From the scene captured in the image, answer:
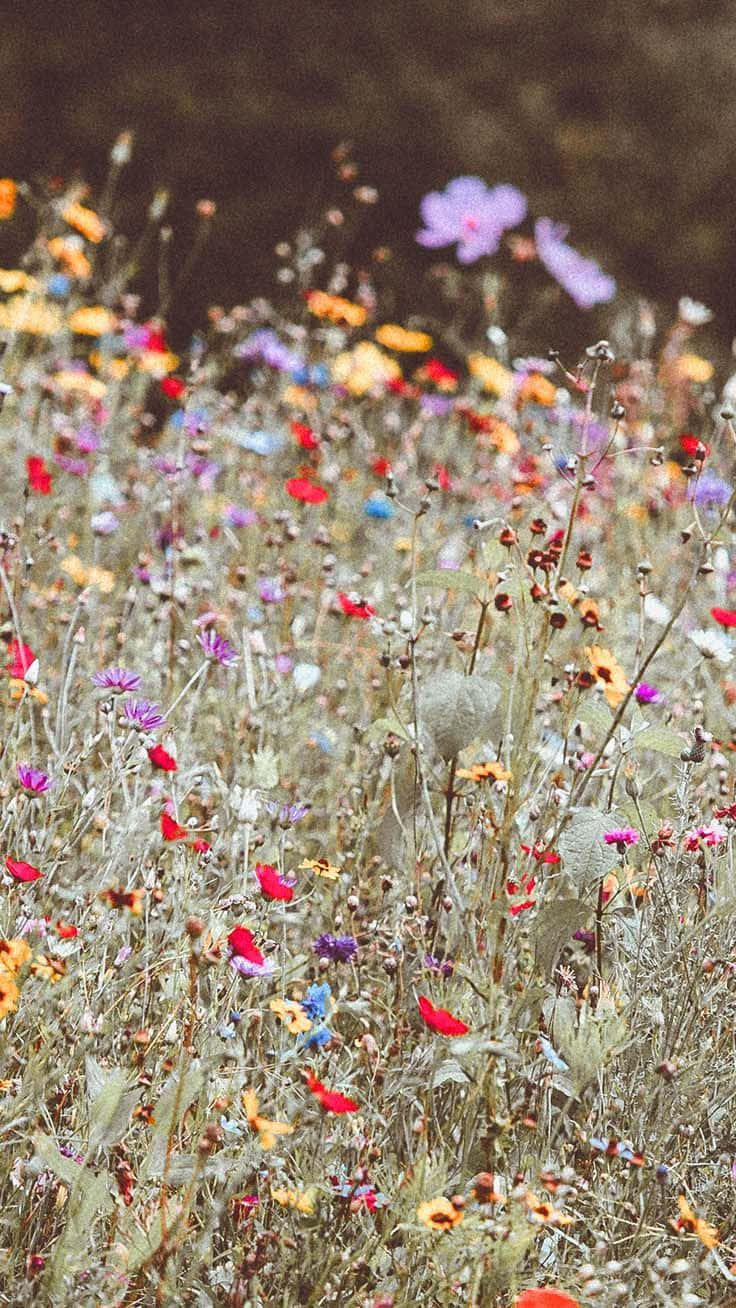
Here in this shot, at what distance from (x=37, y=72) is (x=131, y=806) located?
353cm

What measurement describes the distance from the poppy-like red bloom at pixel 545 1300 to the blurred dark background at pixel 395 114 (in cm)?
362

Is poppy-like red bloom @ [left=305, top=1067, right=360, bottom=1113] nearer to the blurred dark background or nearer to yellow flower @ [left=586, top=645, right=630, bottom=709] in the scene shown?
yellow flower @ [left=586, top=645, right=630, bottom=709]

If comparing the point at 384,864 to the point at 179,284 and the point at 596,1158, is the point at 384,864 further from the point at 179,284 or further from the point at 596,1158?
the point at 179,284

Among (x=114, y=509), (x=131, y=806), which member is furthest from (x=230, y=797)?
(x=114, y=509)

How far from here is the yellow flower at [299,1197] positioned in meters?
1.22

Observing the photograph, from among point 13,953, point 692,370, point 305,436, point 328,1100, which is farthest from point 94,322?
point 328,1100

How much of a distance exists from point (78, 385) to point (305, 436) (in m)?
0.64

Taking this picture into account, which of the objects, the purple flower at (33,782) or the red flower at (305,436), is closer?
the purple flower at (33,782)

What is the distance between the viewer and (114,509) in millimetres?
2844

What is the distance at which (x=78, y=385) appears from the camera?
308 cm

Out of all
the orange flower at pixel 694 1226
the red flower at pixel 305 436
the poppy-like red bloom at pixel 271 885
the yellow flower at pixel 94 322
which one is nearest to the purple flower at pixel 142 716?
the poppy-like red bloom at pixel 271 885

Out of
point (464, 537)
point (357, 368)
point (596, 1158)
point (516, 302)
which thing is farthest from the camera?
point (516, 302)

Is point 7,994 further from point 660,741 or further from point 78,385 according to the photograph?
point 78,385

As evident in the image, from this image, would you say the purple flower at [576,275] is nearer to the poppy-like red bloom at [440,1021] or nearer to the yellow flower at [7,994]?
the poppy-like red bloom at [440,1021]
